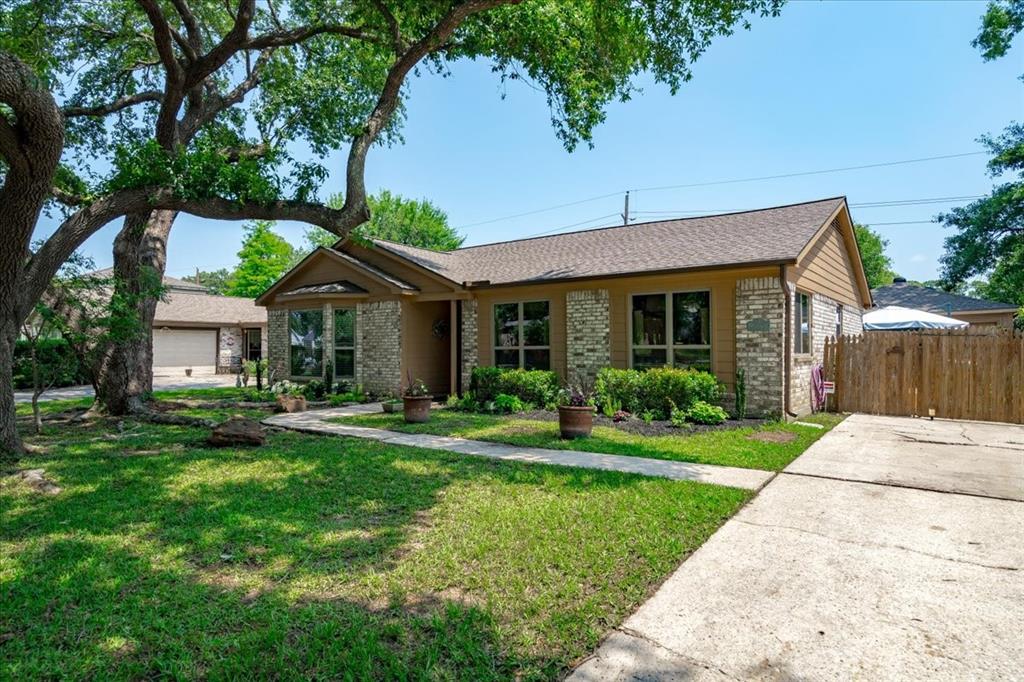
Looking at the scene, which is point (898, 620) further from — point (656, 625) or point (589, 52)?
point (589, 52)

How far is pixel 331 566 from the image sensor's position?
3.58m

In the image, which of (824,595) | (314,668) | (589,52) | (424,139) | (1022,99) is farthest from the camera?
(424,139)

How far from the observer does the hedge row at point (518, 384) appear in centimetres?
1182

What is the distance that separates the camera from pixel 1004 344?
31.8ft

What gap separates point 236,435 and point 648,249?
9.45 metres

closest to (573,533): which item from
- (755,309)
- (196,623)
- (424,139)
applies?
(196,623)

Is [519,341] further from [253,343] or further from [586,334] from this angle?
[253,343]

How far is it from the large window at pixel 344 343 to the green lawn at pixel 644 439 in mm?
4218

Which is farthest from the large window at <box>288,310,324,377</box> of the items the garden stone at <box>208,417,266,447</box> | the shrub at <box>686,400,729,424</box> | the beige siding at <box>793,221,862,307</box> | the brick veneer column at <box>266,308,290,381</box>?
the beige siding at <box>793,221,862,307</box>

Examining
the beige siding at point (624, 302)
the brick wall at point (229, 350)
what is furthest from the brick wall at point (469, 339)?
the brick wall at point (229, 350)

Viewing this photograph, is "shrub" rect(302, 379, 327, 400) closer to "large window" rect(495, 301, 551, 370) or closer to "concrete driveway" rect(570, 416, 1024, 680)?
"large window" rect(495, 301, 551, 370)

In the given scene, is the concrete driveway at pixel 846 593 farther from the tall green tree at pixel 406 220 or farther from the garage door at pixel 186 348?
the tall green tree at pixel 406 220

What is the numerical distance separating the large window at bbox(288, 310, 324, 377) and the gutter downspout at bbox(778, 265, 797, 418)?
11744 mm

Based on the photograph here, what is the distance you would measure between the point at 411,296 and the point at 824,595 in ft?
39.4
